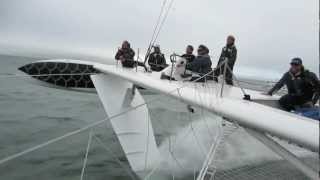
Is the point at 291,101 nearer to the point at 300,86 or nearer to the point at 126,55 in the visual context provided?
the point at 300,86

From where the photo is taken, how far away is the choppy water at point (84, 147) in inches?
313

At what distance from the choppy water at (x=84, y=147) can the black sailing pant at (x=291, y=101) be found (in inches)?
38.2

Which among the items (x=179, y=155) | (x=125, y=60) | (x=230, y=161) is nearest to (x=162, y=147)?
(x=179, y=155)

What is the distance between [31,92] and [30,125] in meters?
8.60

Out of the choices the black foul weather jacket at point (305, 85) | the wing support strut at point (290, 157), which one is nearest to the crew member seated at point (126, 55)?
the black foul weather jacket at point (305, 85)

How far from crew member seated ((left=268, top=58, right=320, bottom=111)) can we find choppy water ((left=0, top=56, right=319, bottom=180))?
99cm

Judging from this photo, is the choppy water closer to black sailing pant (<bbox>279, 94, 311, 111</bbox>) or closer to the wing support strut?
black sailing pant (<bbox>279, 94, 311, 111</bbox>)

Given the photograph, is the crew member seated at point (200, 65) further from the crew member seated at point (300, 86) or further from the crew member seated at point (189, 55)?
the crew member seated at point (300, 86)

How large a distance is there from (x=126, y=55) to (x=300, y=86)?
15.9 feet

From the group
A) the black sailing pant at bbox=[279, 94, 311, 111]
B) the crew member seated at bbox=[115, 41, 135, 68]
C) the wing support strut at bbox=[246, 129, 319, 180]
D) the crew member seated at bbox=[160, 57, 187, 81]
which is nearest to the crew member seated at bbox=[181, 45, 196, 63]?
the crew member seated at bbox=[160, 57, 187, 81]

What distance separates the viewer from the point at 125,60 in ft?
29.9

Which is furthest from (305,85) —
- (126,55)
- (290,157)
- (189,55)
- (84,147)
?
(84,147)

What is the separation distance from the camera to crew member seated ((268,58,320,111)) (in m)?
5.25

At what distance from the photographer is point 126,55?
9289mm
